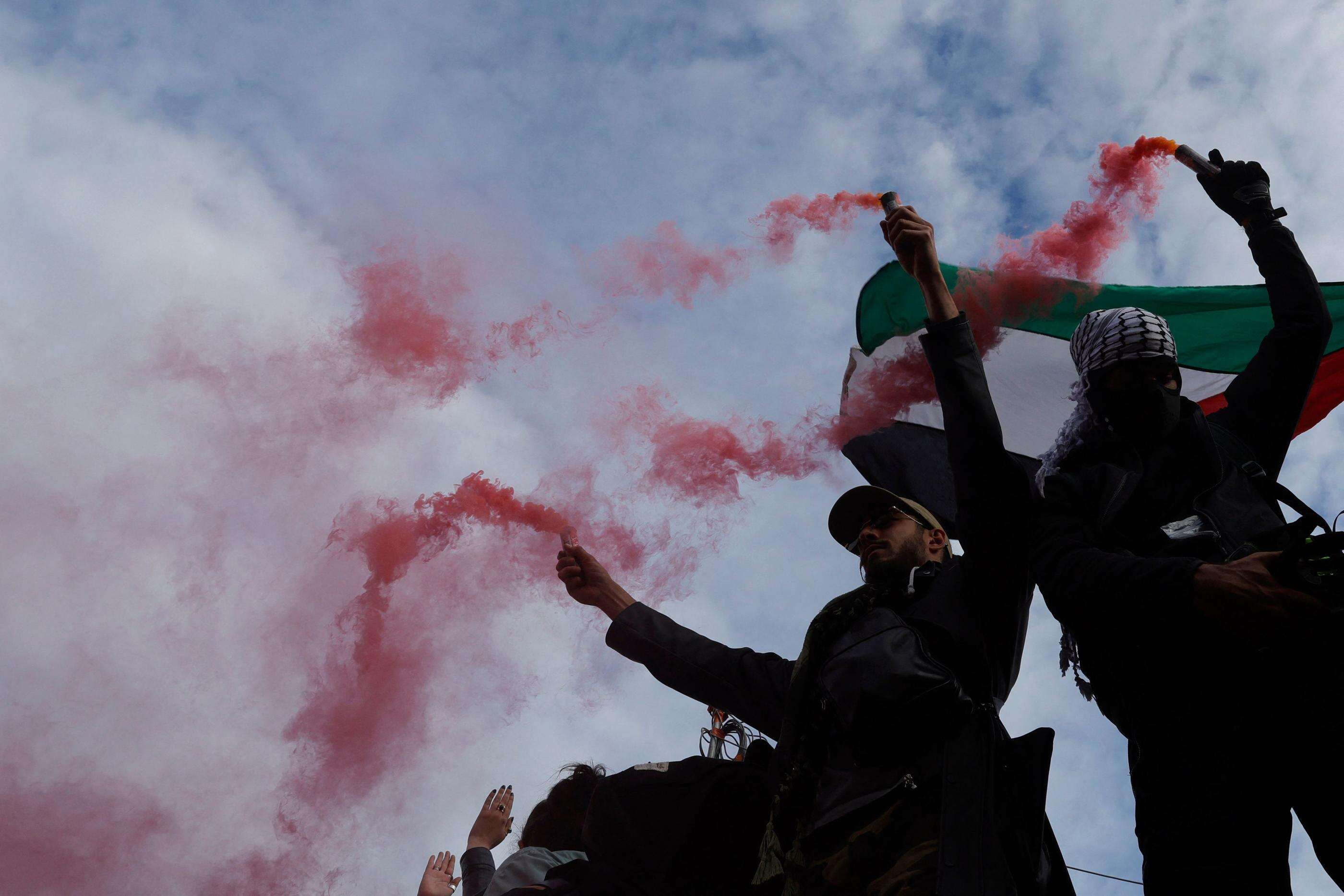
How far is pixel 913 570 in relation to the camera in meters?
4.18

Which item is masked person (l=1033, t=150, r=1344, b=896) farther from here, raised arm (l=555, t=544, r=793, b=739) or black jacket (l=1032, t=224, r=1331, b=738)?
raised arm (l=555, t=544, r=793, b=739)

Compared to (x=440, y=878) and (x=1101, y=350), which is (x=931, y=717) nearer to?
(x=1101, y=350)

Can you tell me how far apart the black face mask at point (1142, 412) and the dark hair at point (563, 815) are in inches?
114

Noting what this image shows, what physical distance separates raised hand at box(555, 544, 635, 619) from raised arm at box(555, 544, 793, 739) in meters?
0.01

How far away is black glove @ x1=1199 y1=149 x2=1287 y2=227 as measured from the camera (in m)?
4.08

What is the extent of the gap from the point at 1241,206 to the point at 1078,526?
5.76 feet

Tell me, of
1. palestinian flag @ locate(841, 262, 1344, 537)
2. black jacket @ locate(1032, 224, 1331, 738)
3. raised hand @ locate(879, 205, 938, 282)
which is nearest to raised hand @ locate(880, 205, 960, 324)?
raised hand @ locate(879, 205, 938, 282)

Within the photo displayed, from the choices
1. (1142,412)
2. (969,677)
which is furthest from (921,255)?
(969,677)

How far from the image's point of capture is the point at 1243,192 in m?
4.16

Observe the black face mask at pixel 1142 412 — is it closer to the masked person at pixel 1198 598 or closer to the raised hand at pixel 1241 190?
the masked person at pixel 1198 598

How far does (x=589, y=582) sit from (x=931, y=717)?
206cm

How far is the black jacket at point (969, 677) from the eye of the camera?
3115 mm

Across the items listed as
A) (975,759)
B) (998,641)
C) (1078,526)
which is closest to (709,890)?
(975,759)

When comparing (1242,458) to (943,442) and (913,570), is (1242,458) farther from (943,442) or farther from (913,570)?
(943,442)
